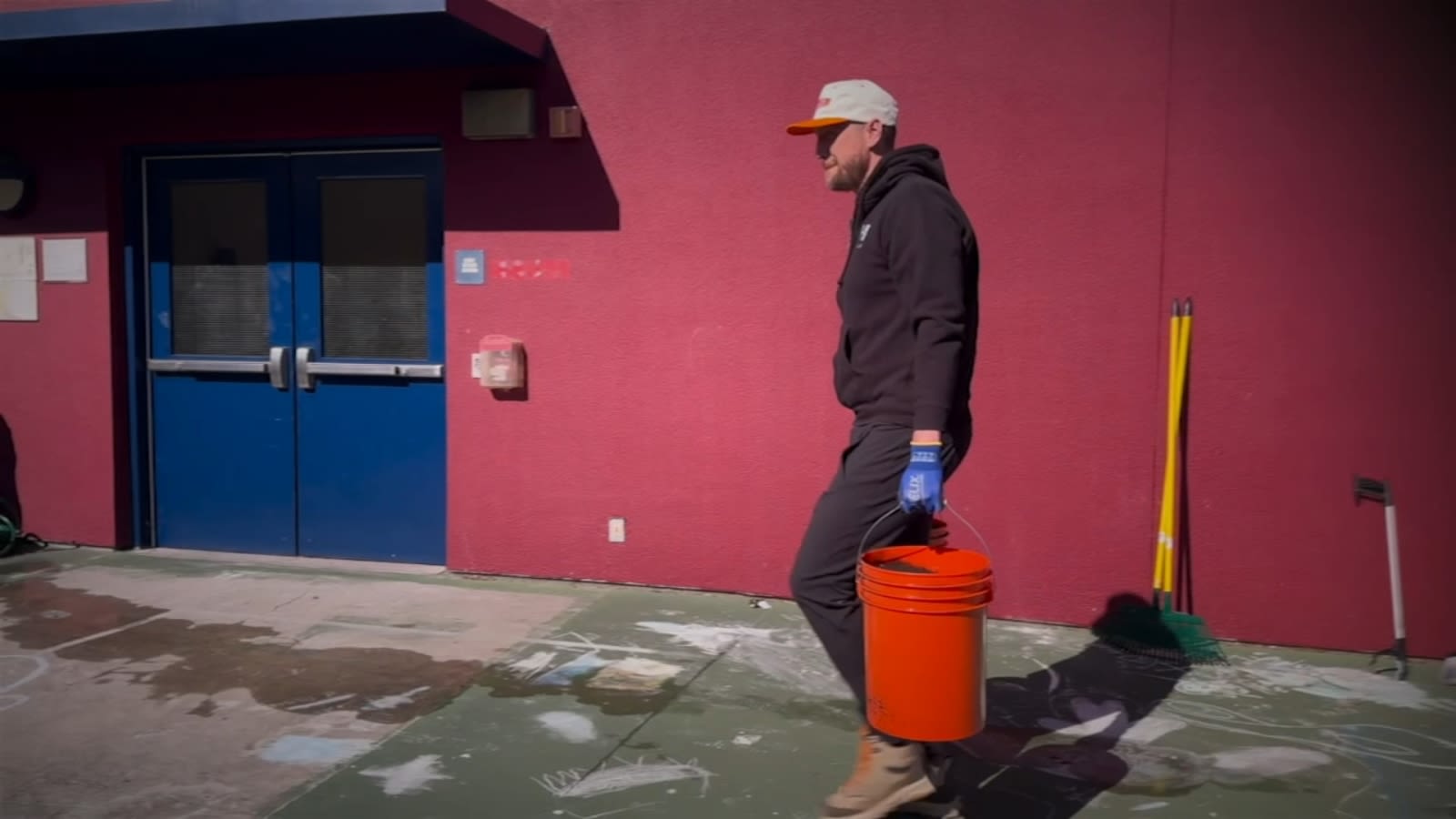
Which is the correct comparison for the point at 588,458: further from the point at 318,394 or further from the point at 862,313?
the point at 862,313

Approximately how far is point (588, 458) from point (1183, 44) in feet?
11.2

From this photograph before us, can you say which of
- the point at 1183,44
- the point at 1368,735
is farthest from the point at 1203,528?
the point at 1183,44

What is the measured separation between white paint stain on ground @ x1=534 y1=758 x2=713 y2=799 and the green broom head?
2204 mm

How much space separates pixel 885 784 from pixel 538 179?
379 centimetres

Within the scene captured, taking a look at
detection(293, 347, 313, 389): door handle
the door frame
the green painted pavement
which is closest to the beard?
the green painted pavement

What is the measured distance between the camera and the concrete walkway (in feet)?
11.6

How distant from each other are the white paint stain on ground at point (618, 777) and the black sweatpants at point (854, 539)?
28.7 inches

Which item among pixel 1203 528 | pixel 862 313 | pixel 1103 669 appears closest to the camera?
pixel 862 313

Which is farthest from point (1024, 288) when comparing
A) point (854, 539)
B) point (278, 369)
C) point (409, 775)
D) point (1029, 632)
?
point (278, 369)

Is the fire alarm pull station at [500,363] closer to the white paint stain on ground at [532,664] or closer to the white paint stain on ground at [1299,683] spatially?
the white paint stain on ground at [532,664]

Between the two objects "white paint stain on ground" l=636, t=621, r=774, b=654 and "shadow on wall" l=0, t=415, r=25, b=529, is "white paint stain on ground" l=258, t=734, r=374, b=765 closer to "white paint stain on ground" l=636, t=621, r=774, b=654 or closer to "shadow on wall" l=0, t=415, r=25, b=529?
"white paint stain on ground" l=636, t=621, r=774, b=654

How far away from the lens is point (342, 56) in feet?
18.9

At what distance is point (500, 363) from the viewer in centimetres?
593

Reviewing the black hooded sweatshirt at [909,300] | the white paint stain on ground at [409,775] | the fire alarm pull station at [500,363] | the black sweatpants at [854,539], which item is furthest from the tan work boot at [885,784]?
the fire alarm pull station at [500,363]
